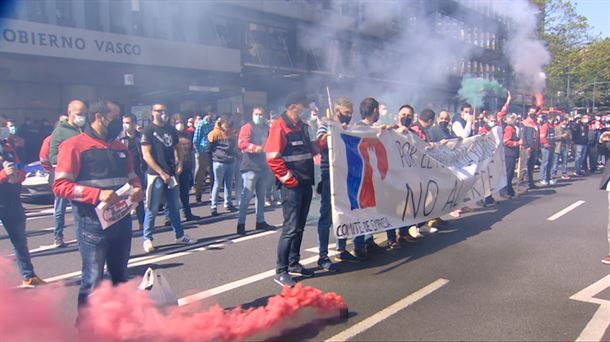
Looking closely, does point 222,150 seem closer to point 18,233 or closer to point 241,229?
point 241,229

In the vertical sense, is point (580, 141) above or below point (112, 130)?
below

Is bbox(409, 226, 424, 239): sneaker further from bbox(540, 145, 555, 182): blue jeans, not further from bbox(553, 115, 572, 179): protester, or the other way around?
bbox(553, 115, 572, 179): protester

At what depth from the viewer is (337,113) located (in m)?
5.15

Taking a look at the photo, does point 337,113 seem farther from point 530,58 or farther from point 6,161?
point 530,58

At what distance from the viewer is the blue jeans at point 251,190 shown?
651 cm

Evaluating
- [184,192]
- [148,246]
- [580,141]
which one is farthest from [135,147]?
[580,141]

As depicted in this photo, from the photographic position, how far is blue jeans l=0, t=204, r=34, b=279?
439cm

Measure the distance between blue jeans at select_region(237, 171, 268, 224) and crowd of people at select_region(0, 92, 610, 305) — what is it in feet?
A: 0.05

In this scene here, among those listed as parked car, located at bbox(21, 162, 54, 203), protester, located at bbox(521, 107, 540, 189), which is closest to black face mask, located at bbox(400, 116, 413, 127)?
protester, located at bbox(521, 107, 540, 189)

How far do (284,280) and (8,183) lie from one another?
2599 millimetres

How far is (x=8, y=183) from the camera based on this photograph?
14.3ft

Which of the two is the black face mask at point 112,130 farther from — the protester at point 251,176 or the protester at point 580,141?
the protester at point 580,141

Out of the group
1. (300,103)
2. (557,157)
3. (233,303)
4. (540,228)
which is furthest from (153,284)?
(557,157)

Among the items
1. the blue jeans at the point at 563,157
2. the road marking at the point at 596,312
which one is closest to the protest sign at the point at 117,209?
the road marking at the point at 596,312
